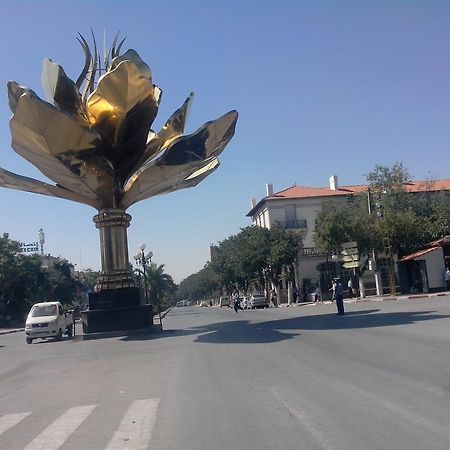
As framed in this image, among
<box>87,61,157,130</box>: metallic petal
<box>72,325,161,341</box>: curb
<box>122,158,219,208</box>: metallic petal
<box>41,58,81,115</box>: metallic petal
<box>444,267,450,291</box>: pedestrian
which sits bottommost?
<box>72,325,161,341</box>: curb

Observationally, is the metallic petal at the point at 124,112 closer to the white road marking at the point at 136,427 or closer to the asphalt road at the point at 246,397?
the asphalt road at the point at 246,397

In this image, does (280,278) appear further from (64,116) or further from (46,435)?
(46,435)

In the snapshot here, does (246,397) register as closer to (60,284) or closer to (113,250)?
(113,250)

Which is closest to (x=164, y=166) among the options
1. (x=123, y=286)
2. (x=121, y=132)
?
(x=121, y=132)

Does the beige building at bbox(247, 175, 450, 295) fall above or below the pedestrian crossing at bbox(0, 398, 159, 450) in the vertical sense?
above

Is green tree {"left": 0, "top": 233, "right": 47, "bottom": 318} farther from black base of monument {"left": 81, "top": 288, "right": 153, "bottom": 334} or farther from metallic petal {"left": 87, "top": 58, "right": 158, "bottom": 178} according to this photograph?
metallic petal {"left": 87, "top": 58, "right": 158, "bottom": 178}

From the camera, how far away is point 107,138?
92.8 feet

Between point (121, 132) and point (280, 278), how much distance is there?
1526 inches

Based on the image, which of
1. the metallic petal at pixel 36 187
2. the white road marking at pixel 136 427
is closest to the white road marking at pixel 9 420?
the white road marking at pixel 136 427

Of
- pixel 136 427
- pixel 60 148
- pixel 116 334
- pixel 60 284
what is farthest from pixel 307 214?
pixel 136 427

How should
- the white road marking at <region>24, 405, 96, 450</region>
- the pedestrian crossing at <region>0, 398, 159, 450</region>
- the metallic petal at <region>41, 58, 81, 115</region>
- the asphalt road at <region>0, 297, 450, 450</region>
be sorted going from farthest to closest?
the metallic petal at <region>41, 58, 81, 115</region> → the white road marking at <region>24, 405, 96, 450</region> → the pedestrian crossing at <region>0, 398, 159, 450</region> → the asphalt road at <region>0, 297, 450, 450</region>

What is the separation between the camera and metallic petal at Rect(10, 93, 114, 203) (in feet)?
78.8

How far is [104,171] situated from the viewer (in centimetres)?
2908

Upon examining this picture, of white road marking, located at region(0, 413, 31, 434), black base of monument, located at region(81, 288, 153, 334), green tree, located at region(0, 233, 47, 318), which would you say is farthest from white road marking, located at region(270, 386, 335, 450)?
green tree, located at region(0, 233, 47, 318)
